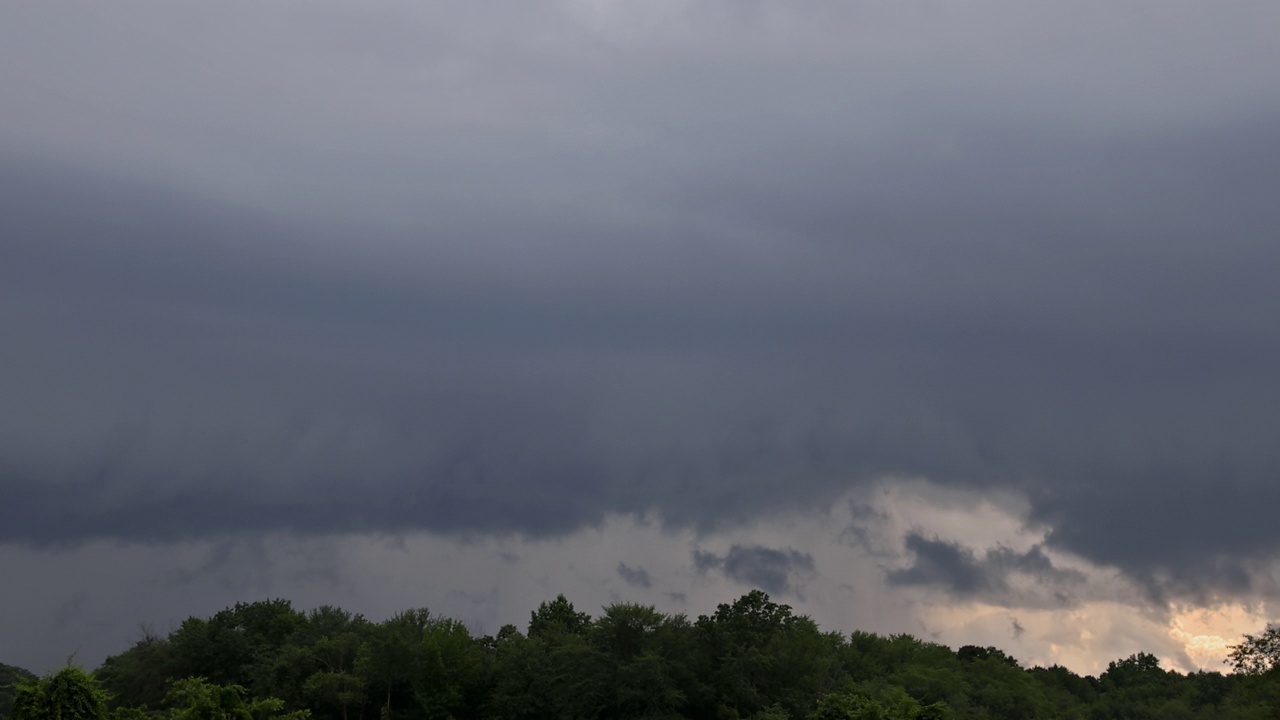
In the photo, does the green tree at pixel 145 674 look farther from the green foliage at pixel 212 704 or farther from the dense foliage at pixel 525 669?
the green foliage at pixel 212 704

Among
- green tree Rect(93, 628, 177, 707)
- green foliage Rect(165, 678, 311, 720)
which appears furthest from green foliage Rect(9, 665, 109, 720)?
green tree Rect(93, 628, 177, 707)

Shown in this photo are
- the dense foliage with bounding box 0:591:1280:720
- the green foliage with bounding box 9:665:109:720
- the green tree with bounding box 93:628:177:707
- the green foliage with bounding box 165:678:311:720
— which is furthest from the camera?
the green tree with bounding box 93:628:177:707

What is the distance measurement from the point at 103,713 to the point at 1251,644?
6394 cm

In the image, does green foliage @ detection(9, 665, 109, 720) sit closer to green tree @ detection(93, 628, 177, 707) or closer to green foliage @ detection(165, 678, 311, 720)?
green foliage @ detection(165, 678, 311, 720)

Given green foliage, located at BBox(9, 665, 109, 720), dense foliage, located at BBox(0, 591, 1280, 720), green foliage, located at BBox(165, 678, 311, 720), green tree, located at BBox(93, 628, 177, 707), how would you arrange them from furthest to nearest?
green tree, located at BBox(93, 628, 177, 707)
dense foliage, located at BBox(0, 591, 1280, 720)
green foliage, located at BBox(165, 678, 311, 720)
green foliage, located at BBox(9, 665, 109, 720)

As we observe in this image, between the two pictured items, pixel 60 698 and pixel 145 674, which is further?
pixel 145 674

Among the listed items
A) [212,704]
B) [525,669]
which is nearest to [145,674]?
[525,669]

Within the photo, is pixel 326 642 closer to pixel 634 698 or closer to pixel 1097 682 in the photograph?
pixel 634 698

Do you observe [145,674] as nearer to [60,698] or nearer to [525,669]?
[525,669]

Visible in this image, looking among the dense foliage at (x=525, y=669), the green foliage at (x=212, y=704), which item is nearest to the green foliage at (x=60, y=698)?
the green foliage at (x=212, y=704)

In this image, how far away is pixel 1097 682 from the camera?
188250 mm

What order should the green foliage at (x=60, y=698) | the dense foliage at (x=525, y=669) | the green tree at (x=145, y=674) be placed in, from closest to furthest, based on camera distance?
1. the green foliage at (x=60, y=698)
2. the dense foliage at (x=525, y=669)
3. the green tree at (x=145, y=674)

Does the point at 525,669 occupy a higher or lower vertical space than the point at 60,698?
higher

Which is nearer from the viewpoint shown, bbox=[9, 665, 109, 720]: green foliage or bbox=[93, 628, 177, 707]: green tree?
bbox=[9, 665, 109, 720]: green foliage
